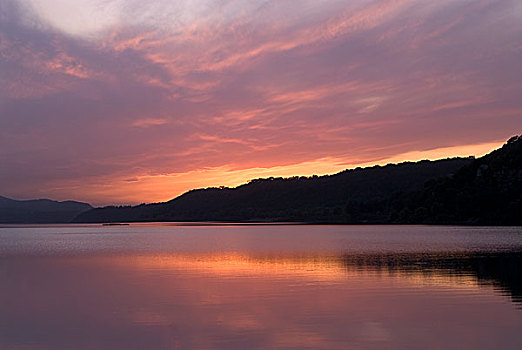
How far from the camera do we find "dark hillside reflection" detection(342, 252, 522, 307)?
3216 centimetres

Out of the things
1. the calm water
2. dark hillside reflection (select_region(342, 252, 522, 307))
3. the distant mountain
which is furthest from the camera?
the distant mountain

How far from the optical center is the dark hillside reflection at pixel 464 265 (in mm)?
32156

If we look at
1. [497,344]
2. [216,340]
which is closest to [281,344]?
[216,340]

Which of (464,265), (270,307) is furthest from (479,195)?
(270,307)

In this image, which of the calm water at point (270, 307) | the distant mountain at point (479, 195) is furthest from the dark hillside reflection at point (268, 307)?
the distant mountain at point (479, 195)

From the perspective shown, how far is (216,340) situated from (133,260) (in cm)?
3845

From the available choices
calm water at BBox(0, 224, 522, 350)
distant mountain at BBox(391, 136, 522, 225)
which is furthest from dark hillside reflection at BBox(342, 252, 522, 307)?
distant mountain at BBox(391, 136, 522, 225)

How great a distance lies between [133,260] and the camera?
182 ft

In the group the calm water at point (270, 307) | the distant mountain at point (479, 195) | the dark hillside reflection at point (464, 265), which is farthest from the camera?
the distant mountain at point (479, 195)

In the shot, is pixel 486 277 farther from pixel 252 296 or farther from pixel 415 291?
pixel 252 296

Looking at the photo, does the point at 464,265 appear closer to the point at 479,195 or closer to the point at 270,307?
the point at 270,307

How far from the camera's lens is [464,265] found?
42344 mm

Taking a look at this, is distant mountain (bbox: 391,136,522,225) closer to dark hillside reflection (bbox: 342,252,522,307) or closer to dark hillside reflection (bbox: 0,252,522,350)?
dark hillside reflection (bbox: 342,252,522,307)

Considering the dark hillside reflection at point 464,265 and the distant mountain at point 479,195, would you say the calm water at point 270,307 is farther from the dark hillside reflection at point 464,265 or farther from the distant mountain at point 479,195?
the distant mountain at point 479,195
